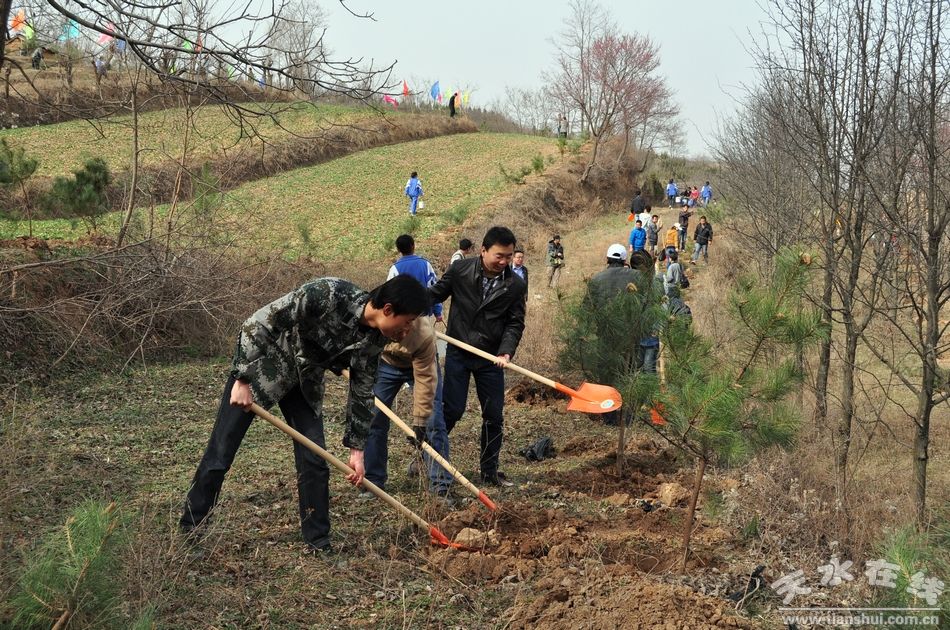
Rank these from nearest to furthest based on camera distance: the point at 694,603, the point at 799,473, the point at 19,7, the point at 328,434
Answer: the point at 694,603 < the point at 19,7 < the point at 799,473 < the point at 328,434

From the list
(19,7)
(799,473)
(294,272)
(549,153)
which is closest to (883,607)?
(799,473)

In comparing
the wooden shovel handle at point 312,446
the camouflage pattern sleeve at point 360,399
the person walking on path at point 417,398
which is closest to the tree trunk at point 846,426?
the person walking on path at point 417,398

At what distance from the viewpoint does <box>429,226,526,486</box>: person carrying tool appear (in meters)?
6.06

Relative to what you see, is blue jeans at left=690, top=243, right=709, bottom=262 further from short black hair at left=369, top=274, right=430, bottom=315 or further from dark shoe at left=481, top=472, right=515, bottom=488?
short black hair at left=369, top=274, right=430, bottom=315

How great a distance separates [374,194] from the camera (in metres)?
33.4

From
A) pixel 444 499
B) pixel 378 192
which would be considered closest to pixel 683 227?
pixel 378 192

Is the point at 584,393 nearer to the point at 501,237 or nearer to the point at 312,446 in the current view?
the point at 501,237

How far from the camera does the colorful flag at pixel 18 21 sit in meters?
5.32

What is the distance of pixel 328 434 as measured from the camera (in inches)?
286

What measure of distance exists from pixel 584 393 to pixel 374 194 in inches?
1105

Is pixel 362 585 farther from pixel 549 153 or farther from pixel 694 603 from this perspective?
pixel 549 153

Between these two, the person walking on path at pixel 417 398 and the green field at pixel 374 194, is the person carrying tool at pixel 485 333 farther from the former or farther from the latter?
the green field at pixel 374 194

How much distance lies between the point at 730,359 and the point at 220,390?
563cm

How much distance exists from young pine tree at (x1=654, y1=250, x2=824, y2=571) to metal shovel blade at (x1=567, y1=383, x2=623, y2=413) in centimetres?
126
